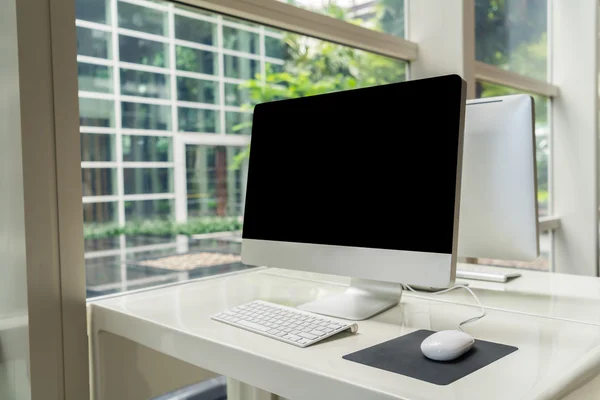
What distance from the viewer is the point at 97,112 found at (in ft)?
4.91

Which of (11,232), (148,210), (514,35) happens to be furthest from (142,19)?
(514,35)

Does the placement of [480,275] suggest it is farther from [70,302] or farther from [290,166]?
[70,302]

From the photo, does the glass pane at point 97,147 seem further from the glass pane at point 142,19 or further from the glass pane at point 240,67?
the glass pane at point 240,67

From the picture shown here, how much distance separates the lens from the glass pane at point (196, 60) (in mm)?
1704

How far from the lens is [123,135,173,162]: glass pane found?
1570 mm

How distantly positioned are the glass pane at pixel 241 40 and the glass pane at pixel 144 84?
0.28 metres

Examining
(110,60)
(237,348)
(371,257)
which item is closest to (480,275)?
(371,257)

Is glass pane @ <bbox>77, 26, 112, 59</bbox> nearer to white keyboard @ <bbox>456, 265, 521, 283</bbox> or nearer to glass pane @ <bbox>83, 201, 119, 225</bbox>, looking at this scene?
glass pane @ <bbox>83, 201, 119, 225</bbox>

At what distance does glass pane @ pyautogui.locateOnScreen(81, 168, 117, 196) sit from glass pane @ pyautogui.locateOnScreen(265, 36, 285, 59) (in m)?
0.74

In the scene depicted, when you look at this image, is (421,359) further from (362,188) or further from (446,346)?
(362,188)

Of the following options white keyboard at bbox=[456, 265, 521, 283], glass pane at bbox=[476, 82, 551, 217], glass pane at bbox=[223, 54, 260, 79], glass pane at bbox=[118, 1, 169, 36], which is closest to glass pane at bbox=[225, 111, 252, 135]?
glass pane at bbox=[223, 54, 260, 79]

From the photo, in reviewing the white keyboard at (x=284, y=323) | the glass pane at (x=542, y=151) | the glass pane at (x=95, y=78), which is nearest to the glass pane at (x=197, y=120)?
the glass pane at (x=95, y=78)

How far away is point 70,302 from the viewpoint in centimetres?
129

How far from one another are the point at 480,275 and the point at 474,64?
1.20m
